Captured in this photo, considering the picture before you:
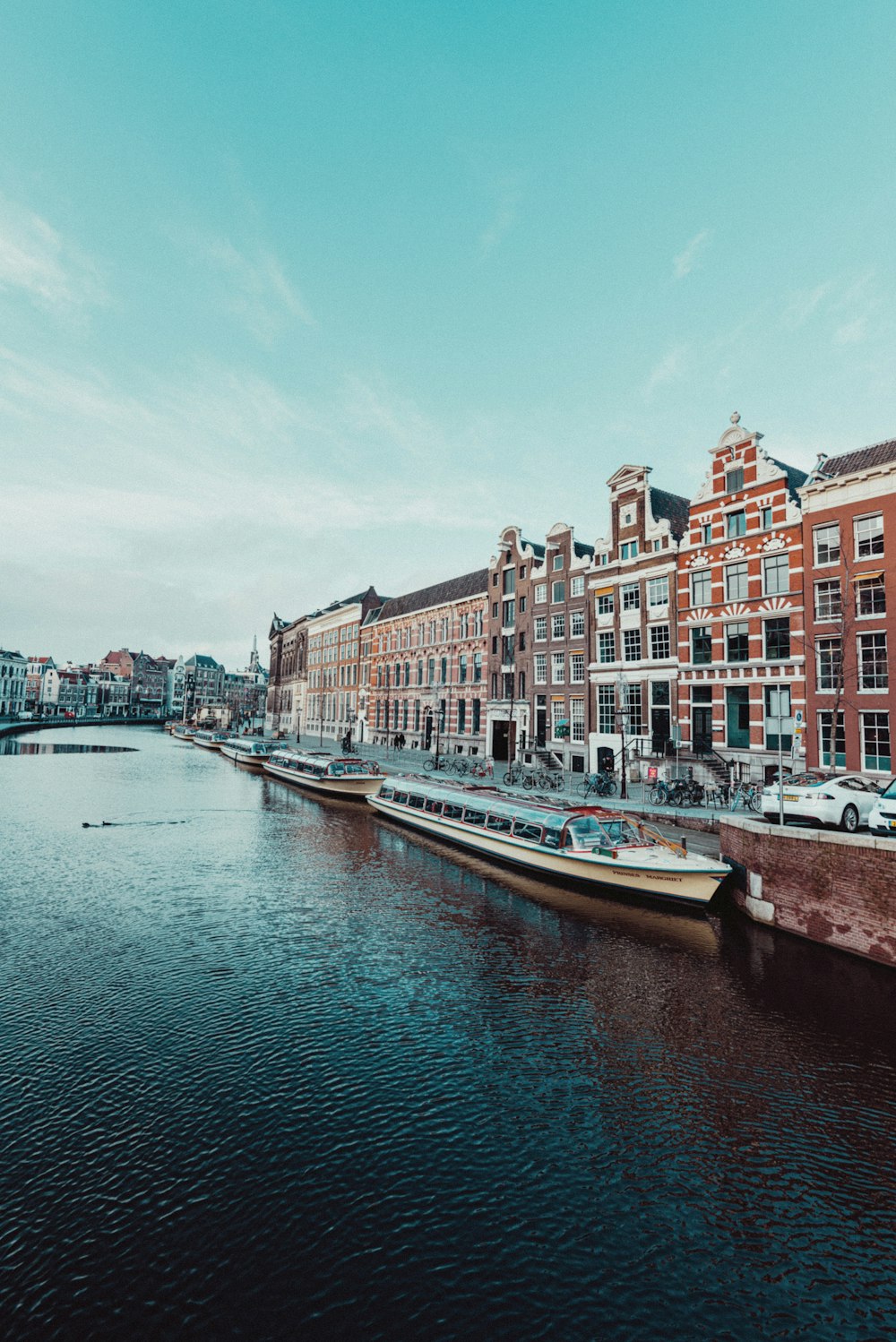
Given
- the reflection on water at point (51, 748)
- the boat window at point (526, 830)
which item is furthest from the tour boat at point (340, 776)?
the reflection on water at point (51, 748)

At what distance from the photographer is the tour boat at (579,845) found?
64.4 ft

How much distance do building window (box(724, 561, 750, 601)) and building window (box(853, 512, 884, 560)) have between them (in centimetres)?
562

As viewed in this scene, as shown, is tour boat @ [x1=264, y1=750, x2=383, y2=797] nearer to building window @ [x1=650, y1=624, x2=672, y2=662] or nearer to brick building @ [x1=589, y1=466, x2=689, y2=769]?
brick building @ [x1=589, y1=466, x2=689, y2=769]

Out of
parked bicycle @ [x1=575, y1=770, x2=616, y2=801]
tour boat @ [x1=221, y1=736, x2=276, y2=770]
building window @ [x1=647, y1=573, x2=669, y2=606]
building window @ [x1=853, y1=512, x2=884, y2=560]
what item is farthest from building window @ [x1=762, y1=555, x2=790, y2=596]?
tour boat @ [x1=221, y1=736, x2=276, y2=770]

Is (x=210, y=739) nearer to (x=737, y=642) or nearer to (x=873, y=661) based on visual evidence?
(x=737, y=642)

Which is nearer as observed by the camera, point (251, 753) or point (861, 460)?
point (861, 460)

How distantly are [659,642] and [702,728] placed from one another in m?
5.97

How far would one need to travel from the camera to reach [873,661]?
29375 mm

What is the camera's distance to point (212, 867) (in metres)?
24.4

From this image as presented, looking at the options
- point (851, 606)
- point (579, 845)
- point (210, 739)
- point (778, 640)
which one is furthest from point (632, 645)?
point (210, 739)

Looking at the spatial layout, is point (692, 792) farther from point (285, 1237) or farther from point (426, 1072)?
point (285, 1237)

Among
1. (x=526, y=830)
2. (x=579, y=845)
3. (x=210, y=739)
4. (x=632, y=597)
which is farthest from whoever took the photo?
(x=210, y=739)

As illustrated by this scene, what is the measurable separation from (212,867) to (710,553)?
30.7m

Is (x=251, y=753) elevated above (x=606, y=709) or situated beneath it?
situated beneath
